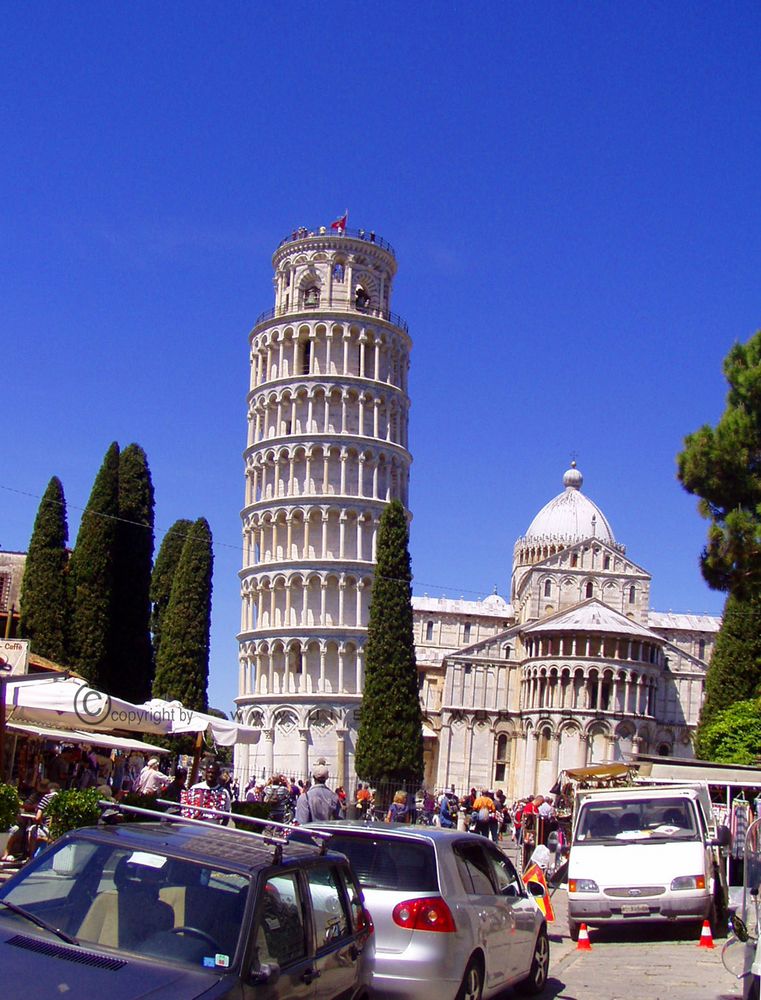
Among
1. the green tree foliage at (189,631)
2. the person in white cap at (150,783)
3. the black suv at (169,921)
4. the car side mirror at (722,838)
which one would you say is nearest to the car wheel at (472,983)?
the black suv at (169,921)

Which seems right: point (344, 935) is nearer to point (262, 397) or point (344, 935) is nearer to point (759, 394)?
point (759, 394)

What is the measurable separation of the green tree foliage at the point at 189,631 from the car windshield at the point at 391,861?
141 ft

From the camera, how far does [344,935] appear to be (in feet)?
23.1

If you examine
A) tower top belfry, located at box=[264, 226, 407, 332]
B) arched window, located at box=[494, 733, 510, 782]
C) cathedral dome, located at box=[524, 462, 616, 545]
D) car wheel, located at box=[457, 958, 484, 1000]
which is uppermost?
tower top belfry, located at box=[264, 226, 407, 332]

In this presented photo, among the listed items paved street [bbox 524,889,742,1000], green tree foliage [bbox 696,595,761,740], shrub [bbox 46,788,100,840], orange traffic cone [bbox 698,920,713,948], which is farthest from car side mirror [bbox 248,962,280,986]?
green tree foliage [bbox 696,595,761,740]

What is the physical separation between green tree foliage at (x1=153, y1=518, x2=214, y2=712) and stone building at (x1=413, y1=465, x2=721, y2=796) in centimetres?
2672

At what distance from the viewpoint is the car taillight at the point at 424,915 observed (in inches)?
338

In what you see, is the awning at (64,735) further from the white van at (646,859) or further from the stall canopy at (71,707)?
the white van at (646,859)

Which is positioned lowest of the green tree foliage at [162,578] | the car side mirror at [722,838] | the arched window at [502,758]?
the arched window at [502,758]

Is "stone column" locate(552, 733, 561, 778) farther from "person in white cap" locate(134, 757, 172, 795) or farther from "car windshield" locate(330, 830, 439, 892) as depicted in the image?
"car windshield" locate(330, 830, 439, 892)

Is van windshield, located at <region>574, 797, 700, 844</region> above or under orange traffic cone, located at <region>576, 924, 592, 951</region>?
above

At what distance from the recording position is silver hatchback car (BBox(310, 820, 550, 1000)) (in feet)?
27.9

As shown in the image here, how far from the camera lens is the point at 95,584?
45.2 m

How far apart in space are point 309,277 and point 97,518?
26.8 metres
